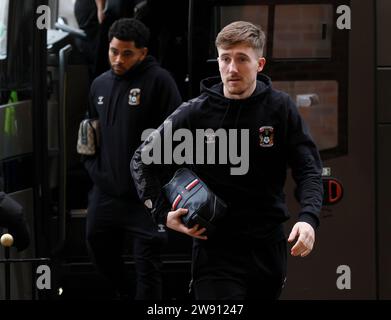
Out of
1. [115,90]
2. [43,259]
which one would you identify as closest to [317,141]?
[115,90]

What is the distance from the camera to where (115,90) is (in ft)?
19.6

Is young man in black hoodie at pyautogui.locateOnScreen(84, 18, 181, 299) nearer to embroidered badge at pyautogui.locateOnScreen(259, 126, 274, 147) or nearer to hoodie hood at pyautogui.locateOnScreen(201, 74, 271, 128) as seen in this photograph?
hoodie hood at pyautogui.locateOnScreen(201, 74, 271, 128)

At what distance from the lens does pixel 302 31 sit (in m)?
5.63

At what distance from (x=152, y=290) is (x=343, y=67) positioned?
1.65 m

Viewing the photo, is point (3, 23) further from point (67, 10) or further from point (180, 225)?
point (67, 10)

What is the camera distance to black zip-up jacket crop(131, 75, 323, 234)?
170 inches

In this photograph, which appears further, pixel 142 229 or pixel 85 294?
pixel 85 294

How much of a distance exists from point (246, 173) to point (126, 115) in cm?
172

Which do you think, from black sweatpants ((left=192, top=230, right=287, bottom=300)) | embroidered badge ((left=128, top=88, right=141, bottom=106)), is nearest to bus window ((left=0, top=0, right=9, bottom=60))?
embroidered badge ((left=128, top=88, right=141, bottom=106))

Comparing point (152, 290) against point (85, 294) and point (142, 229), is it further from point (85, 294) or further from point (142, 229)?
point (85, 294)

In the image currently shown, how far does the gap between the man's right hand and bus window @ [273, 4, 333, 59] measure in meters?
1.63

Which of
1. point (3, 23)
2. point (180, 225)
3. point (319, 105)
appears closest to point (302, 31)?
point (319, 105)

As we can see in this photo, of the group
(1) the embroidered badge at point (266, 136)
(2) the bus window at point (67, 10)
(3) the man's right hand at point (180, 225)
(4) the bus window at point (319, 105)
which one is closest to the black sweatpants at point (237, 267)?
(3) the man's right hand at point (180, 225)

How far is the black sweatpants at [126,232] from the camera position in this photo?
588 centimetres
